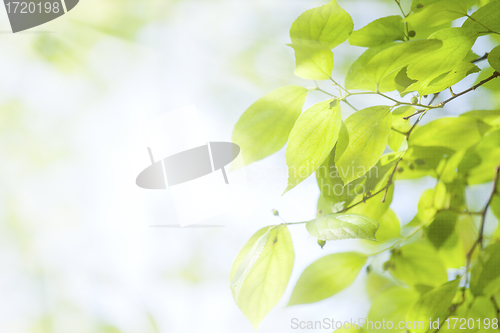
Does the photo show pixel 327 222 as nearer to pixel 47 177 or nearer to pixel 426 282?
pixel 426 282

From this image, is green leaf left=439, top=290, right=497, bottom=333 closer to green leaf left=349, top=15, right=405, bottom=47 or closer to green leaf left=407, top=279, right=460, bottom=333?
green leaf left=407, top=279, right=460, bottom=333

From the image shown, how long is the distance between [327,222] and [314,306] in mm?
120

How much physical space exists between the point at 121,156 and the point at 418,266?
0.27m

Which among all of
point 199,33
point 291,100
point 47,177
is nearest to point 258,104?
point 291,100

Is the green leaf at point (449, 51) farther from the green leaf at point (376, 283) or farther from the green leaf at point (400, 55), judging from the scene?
the green leaf at point (376, 283)

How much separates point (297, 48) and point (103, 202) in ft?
0.80

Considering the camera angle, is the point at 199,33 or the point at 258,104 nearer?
the point at 258,104

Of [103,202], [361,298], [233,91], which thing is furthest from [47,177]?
[361,298]

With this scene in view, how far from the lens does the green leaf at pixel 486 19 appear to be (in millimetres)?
148

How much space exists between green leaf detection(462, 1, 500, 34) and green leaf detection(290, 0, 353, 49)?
0.06m

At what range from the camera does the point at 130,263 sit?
282 millimetres

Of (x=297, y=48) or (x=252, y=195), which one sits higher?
(x=297, y=48)

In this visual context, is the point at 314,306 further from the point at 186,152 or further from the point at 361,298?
the point at 186,152

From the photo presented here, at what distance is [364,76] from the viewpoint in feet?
0.56
